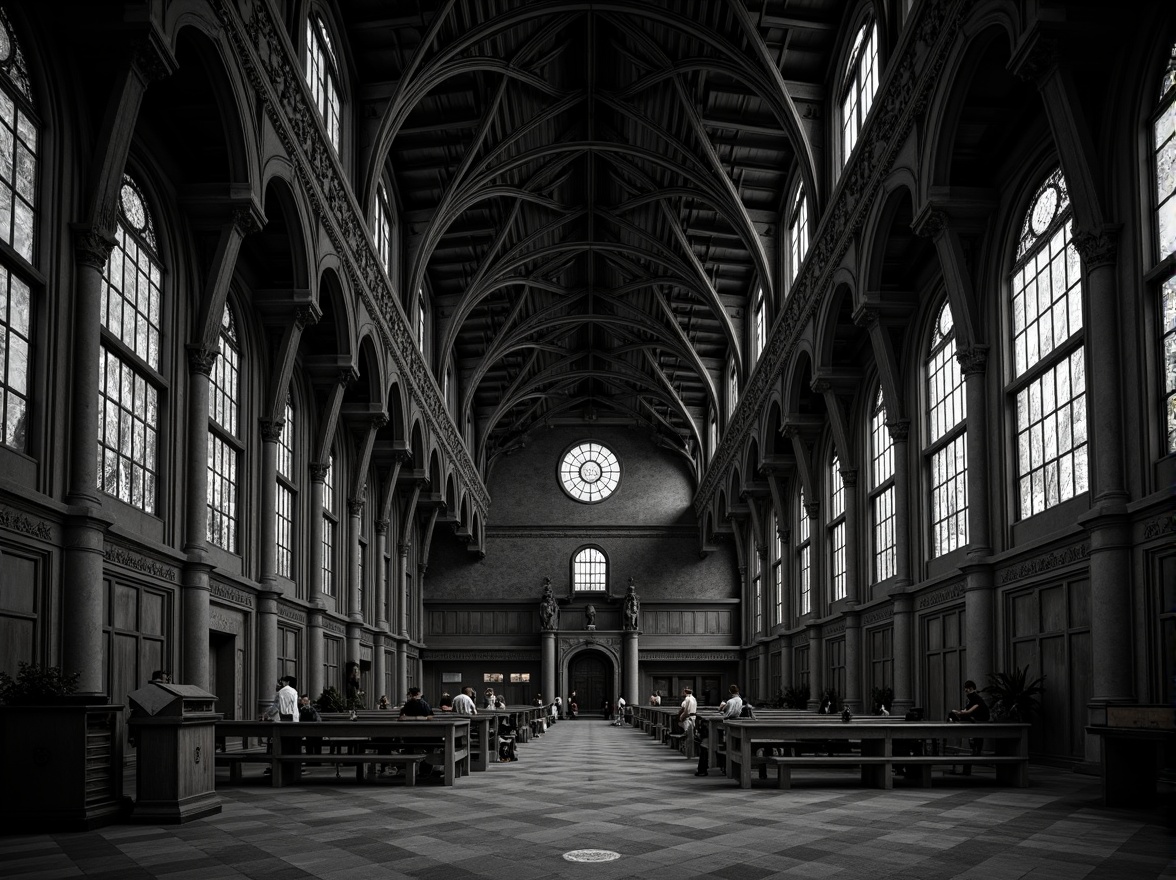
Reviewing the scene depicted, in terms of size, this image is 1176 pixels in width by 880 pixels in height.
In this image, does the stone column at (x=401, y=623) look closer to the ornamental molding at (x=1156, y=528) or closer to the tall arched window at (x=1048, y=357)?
the tall arched window at (x=1048, y=357)

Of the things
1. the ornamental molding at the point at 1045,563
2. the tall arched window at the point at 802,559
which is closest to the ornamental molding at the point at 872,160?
the tall arched window at the point at 802,559

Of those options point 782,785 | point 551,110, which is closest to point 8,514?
point 782,785

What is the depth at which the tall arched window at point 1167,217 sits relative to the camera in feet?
47.7

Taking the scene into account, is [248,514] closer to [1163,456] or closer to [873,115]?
[873,115]

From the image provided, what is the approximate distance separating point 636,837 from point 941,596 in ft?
48.0

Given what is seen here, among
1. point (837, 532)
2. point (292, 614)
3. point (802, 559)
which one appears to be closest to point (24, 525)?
point (292, 614)

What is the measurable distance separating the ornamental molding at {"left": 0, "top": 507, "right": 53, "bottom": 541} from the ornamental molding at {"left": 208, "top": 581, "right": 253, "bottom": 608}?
22.1 feet

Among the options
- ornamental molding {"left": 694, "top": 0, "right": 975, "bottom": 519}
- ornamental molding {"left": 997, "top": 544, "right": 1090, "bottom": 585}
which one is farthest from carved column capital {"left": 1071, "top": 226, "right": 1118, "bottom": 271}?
ornamental molding {"left": 997, "top": 544, "right": 1090, "bottom": 585}

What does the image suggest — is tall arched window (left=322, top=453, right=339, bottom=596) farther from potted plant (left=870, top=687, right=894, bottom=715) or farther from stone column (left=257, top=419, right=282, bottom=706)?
potted plant (left=870, top=687, right=894, bottom=715)

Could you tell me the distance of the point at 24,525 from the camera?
543 inches

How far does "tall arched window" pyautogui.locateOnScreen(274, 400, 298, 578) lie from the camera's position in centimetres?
2747

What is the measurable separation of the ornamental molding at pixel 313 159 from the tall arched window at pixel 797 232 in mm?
11431

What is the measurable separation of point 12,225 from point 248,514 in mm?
11260

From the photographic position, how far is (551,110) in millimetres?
32844
